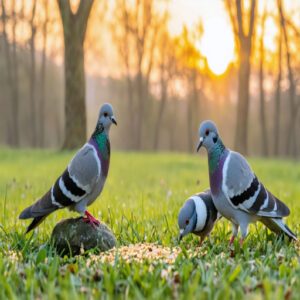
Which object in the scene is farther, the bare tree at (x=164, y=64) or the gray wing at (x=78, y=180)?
the bare tree at (x=164, y=64)

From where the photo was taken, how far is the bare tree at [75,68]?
13.3 m

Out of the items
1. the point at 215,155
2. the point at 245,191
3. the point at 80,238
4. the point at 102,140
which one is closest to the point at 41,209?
the point at 80,238

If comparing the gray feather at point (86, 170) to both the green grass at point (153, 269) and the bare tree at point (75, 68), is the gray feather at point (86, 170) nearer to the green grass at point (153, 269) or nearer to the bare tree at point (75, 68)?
the green grass at point (153, 269)

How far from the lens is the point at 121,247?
397 cm

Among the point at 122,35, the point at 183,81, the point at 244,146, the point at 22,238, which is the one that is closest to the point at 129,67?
the point at 122,35

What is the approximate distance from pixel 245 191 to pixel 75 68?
10617 millimetres

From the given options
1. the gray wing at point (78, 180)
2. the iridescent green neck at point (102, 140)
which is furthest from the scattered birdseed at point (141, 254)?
the iridescent green neck at point (102, 140)

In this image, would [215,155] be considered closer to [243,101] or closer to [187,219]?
[187,219]

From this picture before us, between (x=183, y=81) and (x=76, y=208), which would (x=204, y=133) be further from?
(x=183, y=81)

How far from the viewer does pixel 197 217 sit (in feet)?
12.8

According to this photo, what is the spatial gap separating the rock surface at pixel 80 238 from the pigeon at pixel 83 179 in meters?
0.08

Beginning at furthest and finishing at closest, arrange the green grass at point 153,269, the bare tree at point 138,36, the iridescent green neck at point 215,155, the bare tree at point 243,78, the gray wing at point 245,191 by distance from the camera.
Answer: the bare tree at point 138,36, the bare tree at point 243,78, the iridescent green neck at point 215,155, the gray wing at point 245,191, the green grass at point 153,269

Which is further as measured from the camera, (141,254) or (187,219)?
(187,219)

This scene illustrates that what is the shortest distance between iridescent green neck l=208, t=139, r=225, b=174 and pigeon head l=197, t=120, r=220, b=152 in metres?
0.03
